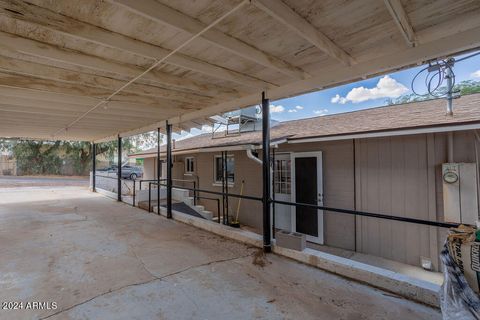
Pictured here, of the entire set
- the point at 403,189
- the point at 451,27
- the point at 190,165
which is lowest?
the point at 403,189

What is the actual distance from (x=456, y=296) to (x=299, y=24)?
7.02 ft

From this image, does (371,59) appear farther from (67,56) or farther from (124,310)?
(124,310)

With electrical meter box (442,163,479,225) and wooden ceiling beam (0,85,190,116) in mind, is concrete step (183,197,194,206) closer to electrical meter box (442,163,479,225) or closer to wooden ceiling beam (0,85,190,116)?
wooden ceiling beam (0,85,190,116)

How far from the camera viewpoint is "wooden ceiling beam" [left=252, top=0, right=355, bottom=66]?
1748 mm

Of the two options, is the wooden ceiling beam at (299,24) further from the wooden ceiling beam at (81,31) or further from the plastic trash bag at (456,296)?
the plastic trash bag at (456,296)

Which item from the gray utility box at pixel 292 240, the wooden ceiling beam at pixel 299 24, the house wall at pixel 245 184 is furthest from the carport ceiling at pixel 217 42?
the house wall at pixel 245 184

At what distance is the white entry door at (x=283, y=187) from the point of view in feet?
20.2

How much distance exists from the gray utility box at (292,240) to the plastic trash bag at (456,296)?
1708 mm

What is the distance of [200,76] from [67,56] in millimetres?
1427

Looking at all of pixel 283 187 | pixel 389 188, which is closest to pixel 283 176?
pixel 283 187

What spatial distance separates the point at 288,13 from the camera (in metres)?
1.87

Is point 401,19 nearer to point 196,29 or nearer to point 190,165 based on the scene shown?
point 196,29

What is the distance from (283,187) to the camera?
6359mm

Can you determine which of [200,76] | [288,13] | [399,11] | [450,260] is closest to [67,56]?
[200,76]
